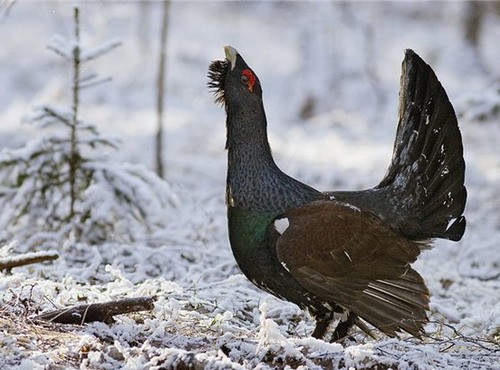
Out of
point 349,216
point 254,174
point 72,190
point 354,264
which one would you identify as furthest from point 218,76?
point 72,190

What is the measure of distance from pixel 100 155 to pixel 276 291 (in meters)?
3.04

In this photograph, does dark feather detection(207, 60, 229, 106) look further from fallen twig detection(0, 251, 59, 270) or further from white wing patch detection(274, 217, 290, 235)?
fallen twig detection(0, 251, 59, 270)

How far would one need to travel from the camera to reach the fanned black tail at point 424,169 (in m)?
5.11

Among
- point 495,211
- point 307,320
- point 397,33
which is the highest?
point 397,33

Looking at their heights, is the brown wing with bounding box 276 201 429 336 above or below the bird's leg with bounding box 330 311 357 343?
above

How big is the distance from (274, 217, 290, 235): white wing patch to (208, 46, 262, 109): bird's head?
75 centimetres

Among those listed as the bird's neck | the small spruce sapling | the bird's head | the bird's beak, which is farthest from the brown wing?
the small spruce sapling

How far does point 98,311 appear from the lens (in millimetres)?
4285

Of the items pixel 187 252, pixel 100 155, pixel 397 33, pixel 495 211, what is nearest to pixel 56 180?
pixel 100 155

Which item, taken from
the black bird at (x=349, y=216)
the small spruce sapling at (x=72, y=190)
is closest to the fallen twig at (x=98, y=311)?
the black bird at (x=349, y=216)

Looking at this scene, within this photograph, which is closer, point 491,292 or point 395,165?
point 395,165

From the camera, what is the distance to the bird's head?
486cm

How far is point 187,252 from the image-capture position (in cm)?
664

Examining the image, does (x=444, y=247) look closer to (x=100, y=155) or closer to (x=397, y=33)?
(x=100, y=155)
